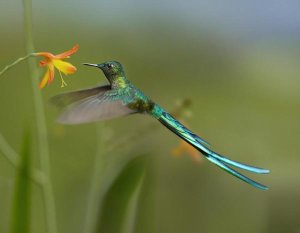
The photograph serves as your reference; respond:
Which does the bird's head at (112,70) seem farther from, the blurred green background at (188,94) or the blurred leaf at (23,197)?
the blurred green background at (188,94)

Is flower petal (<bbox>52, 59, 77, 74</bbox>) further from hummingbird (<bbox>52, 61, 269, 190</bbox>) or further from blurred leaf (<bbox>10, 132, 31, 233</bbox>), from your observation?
blurred leaf (<bbox>10, 132, 31, 233</bbox>)

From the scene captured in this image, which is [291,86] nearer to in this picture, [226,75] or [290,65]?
[290,65]

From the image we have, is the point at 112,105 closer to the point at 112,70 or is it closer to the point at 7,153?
the point at 112,70

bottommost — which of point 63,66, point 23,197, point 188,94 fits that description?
point 23,197

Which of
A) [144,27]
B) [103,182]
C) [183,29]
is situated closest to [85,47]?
[144,27]

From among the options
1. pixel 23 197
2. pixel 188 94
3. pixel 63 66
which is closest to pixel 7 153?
pixel 23 197

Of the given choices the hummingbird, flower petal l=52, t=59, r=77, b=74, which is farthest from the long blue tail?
flower petal l=52, t=59, r=77, b=74
